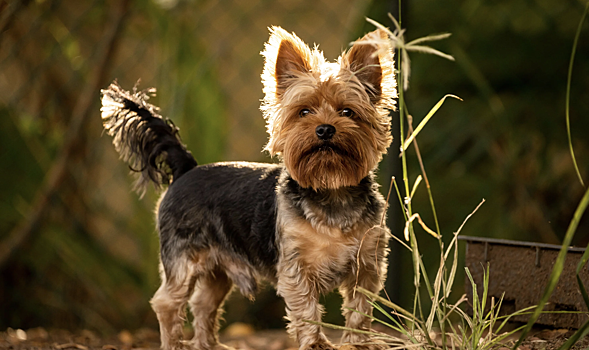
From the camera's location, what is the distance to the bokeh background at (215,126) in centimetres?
427

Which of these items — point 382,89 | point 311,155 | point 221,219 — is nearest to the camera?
point 311,155

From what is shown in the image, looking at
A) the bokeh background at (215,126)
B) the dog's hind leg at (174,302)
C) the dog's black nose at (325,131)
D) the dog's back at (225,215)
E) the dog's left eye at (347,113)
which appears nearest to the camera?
the dog's black nose at (325,131)

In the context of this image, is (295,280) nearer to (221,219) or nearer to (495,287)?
(221,219)

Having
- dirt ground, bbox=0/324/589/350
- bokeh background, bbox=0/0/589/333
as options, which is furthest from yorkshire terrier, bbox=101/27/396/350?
bokeh background, bbox=0/0/589/333

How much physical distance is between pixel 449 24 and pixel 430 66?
15.2 inches

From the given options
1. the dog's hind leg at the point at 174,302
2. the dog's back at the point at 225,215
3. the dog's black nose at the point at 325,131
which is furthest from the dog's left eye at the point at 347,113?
the dog's hind leg at the point at 174,302

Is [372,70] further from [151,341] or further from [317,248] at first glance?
[151,341]

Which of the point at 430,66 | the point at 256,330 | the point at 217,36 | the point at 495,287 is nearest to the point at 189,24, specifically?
the point at 217,36

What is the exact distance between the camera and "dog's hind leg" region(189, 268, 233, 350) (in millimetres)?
3133

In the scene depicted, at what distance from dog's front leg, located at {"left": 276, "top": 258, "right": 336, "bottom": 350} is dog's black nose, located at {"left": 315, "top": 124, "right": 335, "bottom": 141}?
1.70 feet

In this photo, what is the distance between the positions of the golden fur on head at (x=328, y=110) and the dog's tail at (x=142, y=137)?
0.76 metres

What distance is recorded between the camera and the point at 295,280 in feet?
8.11

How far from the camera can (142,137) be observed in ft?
10.3

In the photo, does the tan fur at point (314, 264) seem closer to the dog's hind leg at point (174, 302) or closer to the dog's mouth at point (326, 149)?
the dog's mouth at point (326, 149)
